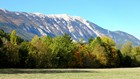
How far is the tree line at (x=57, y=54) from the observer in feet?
351

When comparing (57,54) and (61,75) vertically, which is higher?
(57,54)

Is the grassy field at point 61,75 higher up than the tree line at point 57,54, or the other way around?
the tree line at point 57,54

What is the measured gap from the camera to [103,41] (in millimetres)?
156250

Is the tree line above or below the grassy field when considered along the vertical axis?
above

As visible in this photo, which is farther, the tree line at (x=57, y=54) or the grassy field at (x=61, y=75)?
the tree line at (x=57, y=54)

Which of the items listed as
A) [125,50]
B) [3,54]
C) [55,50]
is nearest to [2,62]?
[3,54]

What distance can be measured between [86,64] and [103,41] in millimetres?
23307

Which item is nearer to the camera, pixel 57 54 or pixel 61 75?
pixel 61 75

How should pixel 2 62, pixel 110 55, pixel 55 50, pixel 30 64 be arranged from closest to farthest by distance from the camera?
pixel 2 62
pixel 30 64
pixel 55 50
pixel 110 55

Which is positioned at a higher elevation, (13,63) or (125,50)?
(125,50)

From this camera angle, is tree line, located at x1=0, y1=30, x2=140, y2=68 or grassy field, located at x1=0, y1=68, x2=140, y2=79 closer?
grassy field, located at x1=0, y1=68, x2=140, y2=79

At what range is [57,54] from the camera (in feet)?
412

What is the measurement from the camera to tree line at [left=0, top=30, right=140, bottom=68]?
107000 millimetres

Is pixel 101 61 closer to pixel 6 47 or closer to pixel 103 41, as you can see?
pixel 103 41
